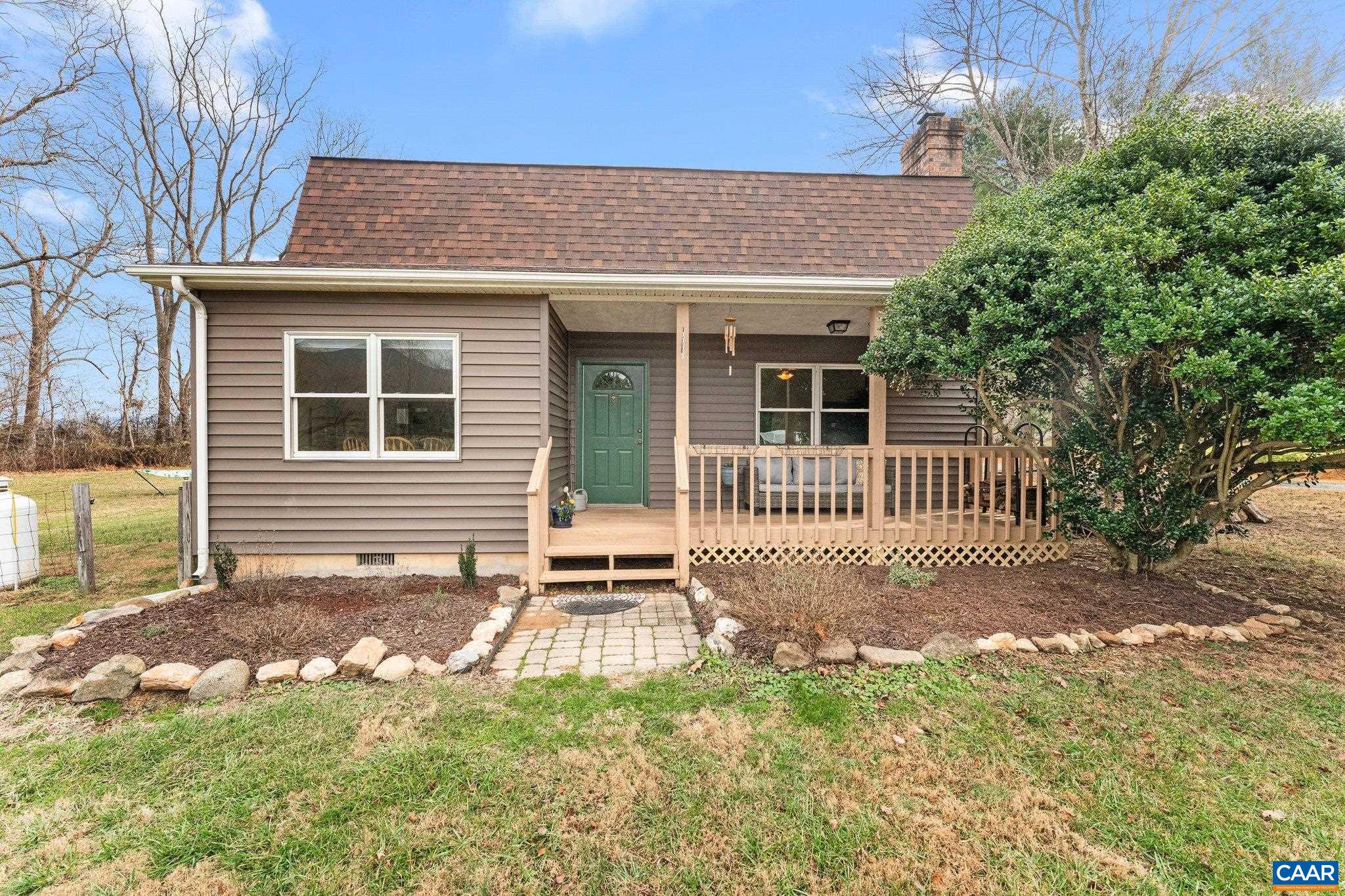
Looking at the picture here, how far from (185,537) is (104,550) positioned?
3.17m

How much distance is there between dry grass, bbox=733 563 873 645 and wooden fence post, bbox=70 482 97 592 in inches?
242

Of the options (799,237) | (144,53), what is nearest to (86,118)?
(144,53)

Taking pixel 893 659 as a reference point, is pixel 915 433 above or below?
above

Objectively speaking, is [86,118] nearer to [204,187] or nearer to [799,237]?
[204,187]

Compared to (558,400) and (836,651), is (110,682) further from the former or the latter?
(558,400)

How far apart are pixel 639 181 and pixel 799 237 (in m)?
2.25

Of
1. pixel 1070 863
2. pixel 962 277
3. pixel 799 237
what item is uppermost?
pixel 799 237

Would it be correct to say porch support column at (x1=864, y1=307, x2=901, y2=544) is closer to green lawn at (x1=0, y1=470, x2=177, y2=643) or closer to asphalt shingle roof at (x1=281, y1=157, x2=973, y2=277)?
asphalt shingle roof at (x1=281, y1=157, x2=973, y2=277)

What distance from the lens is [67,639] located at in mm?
3854

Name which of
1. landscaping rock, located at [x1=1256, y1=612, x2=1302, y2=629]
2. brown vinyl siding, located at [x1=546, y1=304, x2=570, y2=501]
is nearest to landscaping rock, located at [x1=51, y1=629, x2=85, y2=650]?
brown vinyl siding, located at [x1=546, y1=304, x2=570, y2=501]

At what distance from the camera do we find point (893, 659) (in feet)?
11.6

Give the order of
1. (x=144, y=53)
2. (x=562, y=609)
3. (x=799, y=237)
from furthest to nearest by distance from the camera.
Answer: (x=144, y=53), (x=799, y=237), (x=562, y=609)

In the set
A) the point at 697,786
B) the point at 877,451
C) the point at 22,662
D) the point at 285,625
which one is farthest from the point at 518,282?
the point at 697,786

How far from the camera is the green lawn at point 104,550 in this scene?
16.5ft
